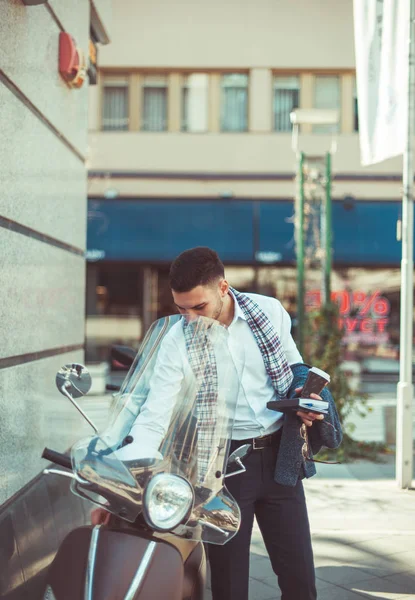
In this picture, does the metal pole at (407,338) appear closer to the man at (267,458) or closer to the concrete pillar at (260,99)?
the man at (267,458)

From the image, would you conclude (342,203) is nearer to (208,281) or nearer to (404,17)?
(404,17)

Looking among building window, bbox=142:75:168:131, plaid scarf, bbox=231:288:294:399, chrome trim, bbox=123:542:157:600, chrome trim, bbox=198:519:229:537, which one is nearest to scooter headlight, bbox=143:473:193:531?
chrome trim, bbox=123:542:157:600

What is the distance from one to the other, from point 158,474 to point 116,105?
1911 centimetres

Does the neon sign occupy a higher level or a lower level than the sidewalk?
higher

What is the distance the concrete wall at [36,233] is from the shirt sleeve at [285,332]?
153 cm

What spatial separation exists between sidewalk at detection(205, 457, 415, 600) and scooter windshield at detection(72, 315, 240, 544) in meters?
1.99

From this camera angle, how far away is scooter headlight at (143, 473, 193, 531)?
2.29 metres

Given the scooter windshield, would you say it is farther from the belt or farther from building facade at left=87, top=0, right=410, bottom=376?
building facade at left=87, top=0, right=410, bottom=376

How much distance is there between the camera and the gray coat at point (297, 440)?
10.1 ft

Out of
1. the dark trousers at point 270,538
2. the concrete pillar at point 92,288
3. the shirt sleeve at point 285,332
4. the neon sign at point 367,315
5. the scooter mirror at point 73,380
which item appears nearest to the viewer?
the scooter mirror at point 73,380

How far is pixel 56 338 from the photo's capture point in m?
5.26

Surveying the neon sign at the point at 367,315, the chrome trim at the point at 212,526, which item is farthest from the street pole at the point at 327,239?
the neon sign at the point at 367,315

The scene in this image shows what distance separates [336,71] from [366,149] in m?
13.3

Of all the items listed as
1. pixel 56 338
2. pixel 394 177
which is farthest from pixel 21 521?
pixel 394 177
